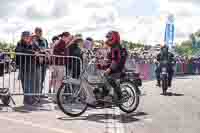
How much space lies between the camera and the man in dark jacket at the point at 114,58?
11.2 meters

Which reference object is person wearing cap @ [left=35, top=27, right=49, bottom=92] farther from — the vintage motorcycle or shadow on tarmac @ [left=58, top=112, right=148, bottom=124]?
shadow on tarmac @ [left=58, top=112, right=148, bottom=124]

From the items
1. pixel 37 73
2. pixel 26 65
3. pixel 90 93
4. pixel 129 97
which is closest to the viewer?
pixel 90 93

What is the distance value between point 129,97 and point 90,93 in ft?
3.50

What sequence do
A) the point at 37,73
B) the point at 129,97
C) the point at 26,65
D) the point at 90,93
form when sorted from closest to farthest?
the point at 90,93, the point at 129,97, the point at 26,65, the point at 37,73

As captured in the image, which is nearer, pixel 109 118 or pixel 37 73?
pixel 109 118

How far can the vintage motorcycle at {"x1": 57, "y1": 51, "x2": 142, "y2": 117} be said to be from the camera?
10.7 metres

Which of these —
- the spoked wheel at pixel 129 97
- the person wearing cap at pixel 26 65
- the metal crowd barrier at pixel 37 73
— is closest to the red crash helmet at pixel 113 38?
the spoked wheel at pixel 129 97

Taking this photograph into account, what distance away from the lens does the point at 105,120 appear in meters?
10.6

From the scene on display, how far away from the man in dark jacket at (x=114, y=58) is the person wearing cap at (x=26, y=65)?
7.03 feet

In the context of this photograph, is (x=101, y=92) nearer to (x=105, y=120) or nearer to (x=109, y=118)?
(x=109, y=118)

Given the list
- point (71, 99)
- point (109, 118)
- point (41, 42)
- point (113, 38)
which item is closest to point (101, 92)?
point (109, 118)

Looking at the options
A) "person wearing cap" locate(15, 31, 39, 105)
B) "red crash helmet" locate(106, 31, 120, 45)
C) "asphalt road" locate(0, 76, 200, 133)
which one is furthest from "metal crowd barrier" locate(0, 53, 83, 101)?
"red crash helmet" locate(106, 31, 120, 45)

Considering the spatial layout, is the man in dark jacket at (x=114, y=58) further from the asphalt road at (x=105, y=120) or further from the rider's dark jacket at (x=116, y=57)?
the asphalt road at (x=105, y=120)

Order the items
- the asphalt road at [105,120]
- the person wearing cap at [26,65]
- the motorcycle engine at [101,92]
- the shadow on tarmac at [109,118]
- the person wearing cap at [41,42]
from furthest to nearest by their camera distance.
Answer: the person wearing cap at [41,42] < the person wearing cap at [26,65] < the motorcycle engine at [101,92] < the shadow on tarmac at [109,118] < the asphalt road at [105,120]
